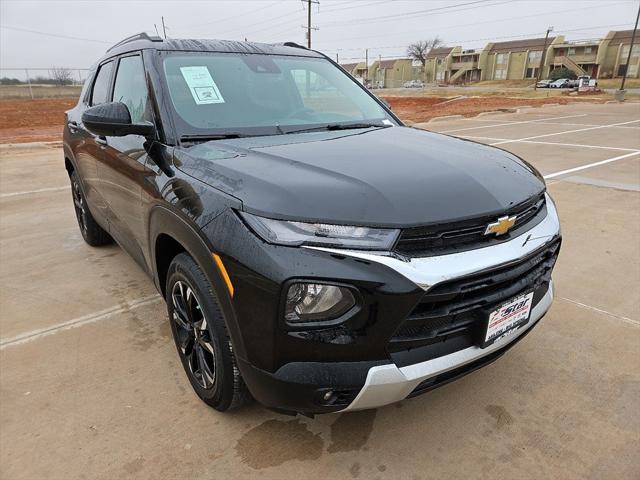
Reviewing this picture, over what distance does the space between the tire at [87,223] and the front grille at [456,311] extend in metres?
3.53

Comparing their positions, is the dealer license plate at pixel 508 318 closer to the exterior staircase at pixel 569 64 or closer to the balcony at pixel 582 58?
the exterior staircase at pixel 569 64

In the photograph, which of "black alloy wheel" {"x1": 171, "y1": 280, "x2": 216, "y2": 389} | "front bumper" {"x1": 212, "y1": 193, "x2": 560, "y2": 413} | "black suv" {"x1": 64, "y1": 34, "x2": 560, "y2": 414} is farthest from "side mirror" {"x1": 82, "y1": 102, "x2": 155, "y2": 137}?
"front bumper" {"x1": 212, "y1": 193, "x2": 560, "y2": 413}

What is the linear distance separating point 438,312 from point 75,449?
1.67 m

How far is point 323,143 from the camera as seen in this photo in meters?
2.35

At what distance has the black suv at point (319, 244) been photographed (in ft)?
5.23

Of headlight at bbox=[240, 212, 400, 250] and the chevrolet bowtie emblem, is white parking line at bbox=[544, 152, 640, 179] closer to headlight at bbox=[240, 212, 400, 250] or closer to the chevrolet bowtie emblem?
the chevrolet bowtie emblem

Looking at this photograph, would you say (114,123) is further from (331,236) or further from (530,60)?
(530,60)

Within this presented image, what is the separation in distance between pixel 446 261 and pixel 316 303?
47 cm

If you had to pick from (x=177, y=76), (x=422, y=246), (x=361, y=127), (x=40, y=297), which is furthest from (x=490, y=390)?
(x=40, y=297)

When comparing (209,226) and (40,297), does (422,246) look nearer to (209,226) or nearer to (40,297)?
(209,226)

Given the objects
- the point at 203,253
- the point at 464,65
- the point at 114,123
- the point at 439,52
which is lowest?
the point at 464,65

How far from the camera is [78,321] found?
3100mm

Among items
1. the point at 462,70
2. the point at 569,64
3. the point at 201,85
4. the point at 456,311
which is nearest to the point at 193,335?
the point at 456,311

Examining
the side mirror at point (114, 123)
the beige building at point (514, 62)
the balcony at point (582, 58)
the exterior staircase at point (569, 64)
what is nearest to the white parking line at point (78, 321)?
the side mirror at point (114, 123)
